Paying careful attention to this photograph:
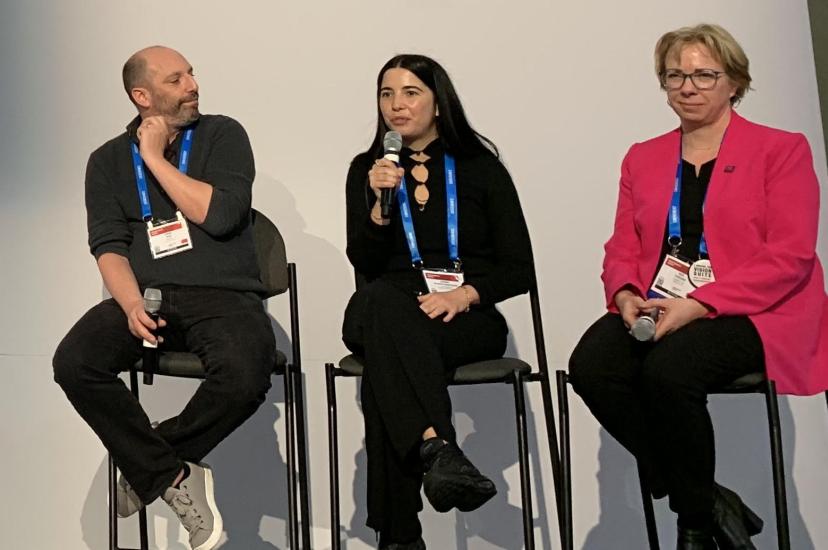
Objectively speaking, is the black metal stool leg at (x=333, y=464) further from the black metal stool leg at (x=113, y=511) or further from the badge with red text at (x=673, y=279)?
the badge with red text at (x=673, y=279)

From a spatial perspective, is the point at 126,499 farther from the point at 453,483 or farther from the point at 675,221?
the point at 675,221

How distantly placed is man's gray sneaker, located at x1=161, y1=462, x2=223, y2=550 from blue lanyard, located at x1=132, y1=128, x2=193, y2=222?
74 cm

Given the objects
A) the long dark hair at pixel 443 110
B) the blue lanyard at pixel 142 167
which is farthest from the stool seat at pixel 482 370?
the blue lanyard at pixel 142 167

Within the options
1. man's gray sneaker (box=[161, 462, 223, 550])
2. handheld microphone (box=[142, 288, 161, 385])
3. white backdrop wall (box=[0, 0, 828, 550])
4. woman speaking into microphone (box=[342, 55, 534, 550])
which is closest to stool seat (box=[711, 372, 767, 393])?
woman speaking into microphone (box=[342, 55, 534, 550])

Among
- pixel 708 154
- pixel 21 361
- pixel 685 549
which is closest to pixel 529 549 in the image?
pixel 685 549

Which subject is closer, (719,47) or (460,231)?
(719,47)

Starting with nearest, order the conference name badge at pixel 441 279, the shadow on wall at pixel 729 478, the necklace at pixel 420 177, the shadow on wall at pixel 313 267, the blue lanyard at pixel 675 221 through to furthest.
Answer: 1. the blue lanyard at pixel 675 221
2. the conference name badge at pixel 441 279
3. the necklace at pixel 420 177
4. the shadow on wall at pixel 729 478
5. the shadow on wall at pixel 313 267

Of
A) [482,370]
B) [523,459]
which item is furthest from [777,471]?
[482,370]

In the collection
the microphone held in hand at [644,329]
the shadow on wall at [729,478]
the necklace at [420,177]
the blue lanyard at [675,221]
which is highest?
the necklace at [420,177]

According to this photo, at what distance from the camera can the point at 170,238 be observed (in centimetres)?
312

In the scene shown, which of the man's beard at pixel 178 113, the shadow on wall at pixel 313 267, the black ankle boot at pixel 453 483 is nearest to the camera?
the black ankle boot at pixel 453 483

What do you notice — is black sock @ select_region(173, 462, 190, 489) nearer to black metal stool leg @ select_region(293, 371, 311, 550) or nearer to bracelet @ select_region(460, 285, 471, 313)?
black metal stool leg @ select_region(293, 371, 311, 550)

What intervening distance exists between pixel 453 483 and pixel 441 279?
68 cm

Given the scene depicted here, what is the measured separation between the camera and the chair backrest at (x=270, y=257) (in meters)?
3.22
